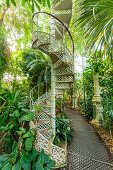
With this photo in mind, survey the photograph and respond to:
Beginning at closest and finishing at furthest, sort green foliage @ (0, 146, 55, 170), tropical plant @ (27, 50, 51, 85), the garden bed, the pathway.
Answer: green foliage @ (0, 146, 55, 170) < the pathway < the garden bed < tropical plant @ (27, 50, 51, 85)

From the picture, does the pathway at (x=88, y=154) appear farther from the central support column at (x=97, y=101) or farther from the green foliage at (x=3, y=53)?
the green foliage at (x=3, y=53)

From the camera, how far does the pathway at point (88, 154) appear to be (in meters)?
1.66

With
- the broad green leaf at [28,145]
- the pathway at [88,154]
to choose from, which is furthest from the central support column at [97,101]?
the broad green leaf at [28,145]

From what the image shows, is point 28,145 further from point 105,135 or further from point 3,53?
point 3,53

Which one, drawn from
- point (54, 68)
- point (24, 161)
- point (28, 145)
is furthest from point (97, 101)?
point (24, 161)

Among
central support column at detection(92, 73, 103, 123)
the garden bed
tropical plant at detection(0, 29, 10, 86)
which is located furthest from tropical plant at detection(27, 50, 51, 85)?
the garden bed

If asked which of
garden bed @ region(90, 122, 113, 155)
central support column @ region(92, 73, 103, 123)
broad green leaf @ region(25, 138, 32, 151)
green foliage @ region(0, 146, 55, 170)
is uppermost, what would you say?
central support column @ region(92, 73, 103, 123)

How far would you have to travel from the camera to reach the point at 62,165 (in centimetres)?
162

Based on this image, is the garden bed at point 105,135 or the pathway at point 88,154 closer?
the pathway at point 88,154

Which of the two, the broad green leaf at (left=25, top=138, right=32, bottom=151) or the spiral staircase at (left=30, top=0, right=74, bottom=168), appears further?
the spiral staircase at (left=30, top=0, right=74, bottom=168)

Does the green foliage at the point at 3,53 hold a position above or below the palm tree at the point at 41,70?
above

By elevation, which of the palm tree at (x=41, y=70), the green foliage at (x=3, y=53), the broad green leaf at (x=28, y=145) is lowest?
the broad green leaf at (x=28, y=145)

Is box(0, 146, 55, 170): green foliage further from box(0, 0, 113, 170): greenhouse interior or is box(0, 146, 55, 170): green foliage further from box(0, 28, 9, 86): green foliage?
box(0, 28, 9, 86): green foliage

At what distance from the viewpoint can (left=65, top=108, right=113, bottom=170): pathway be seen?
5.45 feet
